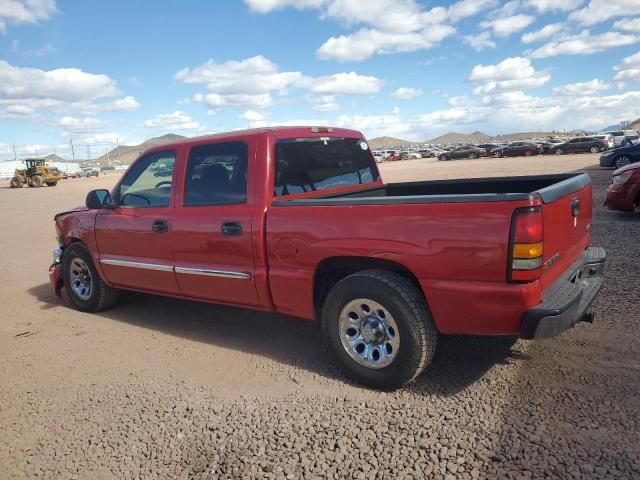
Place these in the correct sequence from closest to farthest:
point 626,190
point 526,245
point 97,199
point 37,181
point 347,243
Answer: point 526,245, point 347,243, point 97,199, point 626,190, point 37,181

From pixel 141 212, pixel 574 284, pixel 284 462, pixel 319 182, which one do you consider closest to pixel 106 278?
pixel 141 212

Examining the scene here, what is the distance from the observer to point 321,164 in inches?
184

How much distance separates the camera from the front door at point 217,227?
409cm

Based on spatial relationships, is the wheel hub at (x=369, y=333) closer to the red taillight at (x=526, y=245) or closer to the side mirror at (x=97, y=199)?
the red taillight at (x=526, y=245)

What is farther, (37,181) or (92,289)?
(37,181)

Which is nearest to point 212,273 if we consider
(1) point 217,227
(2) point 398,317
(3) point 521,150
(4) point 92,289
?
(1) point 217,227

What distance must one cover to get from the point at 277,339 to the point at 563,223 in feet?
8.57

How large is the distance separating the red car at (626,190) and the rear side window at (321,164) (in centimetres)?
615

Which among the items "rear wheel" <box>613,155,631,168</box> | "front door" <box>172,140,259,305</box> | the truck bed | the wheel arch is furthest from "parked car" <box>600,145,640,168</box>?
"front door" <box>172,140,259,305</box>

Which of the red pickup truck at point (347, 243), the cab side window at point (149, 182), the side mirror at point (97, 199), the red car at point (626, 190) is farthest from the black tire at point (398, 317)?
the red car at point (626, 190)

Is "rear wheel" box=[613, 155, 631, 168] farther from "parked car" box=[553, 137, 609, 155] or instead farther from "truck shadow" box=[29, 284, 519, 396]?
"parked car" box=[553, 137, 609, 155]

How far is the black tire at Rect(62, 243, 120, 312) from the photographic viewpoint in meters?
5.62

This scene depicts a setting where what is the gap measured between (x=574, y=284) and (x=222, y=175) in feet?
9.43

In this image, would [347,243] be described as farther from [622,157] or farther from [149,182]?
[622,157]
